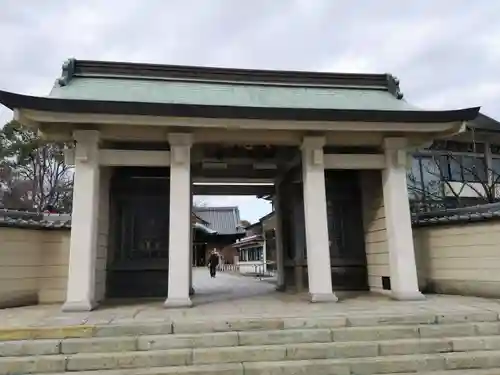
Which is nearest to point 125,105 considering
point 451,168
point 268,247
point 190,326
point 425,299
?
point 190,326

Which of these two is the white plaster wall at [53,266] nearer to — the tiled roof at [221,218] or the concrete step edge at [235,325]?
the concrete step edge at [235,325]

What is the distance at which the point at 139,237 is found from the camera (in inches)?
296

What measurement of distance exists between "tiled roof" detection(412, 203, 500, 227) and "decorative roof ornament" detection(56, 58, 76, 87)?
748cm

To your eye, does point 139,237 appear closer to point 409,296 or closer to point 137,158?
point 137,158

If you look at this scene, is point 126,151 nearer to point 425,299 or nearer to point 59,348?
point 59,348

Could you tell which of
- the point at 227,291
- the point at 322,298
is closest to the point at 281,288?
the point at 227,291

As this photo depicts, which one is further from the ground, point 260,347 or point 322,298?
point 322,298

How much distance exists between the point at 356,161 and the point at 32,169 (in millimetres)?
16394

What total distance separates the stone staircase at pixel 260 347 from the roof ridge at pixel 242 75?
5267mm

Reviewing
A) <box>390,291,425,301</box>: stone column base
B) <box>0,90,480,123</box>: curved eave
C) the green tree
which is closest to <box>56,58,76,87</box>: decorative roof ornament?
<box>0,90,480,123</box>: curved eave

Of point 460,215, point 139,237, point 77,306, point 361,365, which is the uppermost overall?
point 460,215

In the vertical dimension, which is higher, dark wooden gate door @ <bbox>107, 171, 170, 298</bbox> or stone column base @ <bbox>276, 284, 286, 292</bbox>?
dark wooden gate door @ <bbox>107, 171, 170, 298</bbox>

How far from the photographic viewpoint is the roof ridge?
7.82 m

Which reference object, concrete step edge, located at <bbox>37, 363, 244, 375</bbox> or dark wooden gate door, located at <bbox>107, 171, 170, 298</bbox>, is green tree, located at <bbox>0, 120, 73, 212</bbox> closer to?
dark wooden gate door, located at <bbox>107, 171, 170, 298</bbox>
